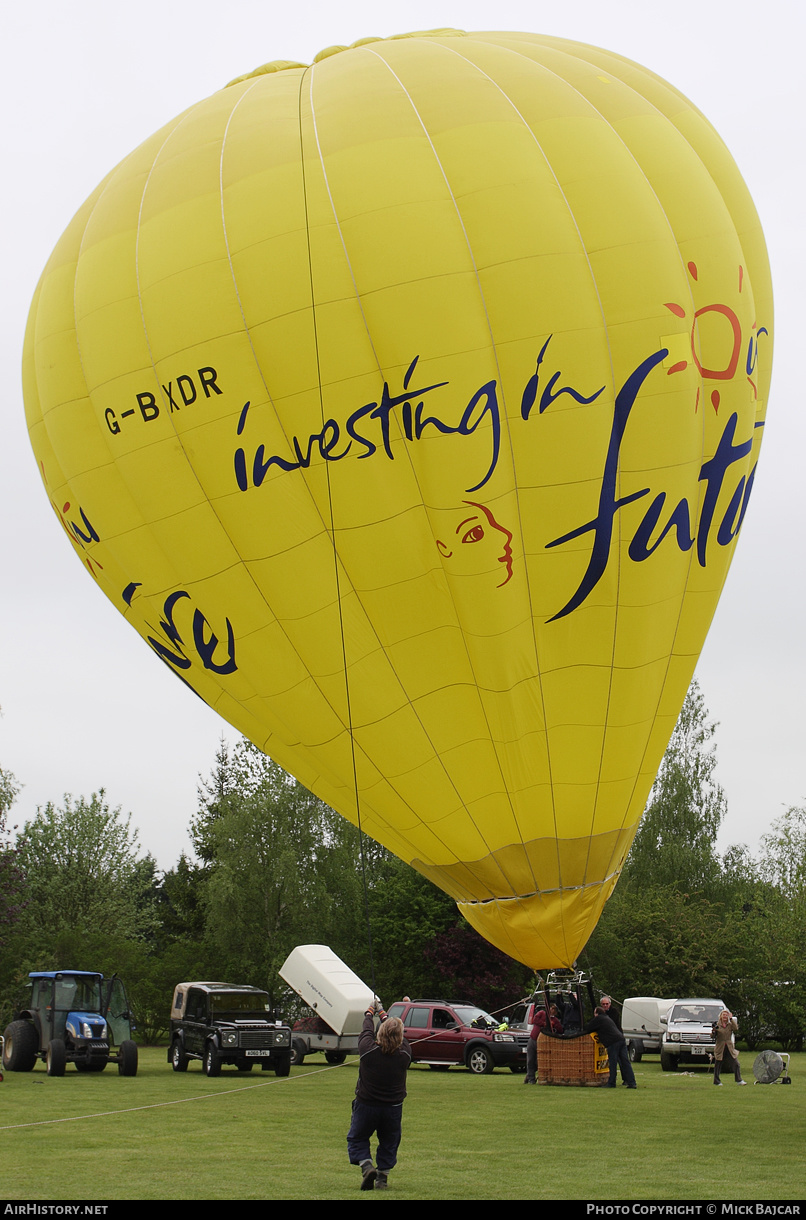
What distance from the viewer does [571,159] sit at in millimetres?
8906

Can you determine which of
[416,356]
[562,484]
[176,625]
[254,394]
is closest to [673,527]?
[562,484]

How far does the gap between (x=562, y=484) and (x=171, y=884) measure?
115 feet

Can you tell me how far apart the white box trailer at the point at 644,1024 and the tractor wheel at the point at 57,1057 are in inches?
429

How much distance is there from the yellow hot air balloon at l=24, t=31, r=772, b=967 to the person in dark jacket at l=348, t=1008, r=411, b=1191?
198 centimetres

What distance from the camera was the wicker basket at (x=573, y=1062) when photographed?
15.0 m

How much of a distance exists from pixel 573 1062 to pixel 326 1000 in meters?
5.59

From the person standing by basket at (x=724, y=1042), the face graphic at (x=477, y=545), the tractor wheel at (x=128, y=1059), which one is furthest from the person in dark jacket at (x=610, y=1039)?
the face graphic at (x=477, y=545)

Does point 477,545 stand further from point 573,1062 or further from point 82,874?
point 82,874

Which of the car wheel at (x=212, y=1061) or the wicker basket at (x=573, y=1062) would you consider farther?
the car wheel at (x=212, y=1061)

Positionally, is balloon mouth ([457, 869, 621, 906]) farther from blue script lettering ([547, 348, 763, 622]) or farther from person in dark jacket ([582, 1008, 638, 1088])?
person in dark jacket ([582, 1008, 638, 1088])

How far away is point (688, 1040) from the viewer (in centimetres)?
1961

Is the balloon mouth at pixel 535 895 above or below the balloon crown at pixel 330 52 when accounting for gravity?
below

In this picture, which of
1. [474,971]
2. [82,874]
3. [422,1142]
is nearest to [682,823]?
[474,971]

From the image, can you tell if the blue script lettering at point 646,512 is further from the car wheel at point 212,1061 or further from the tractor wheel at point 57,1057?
the tractor wheel at point 57,1057
